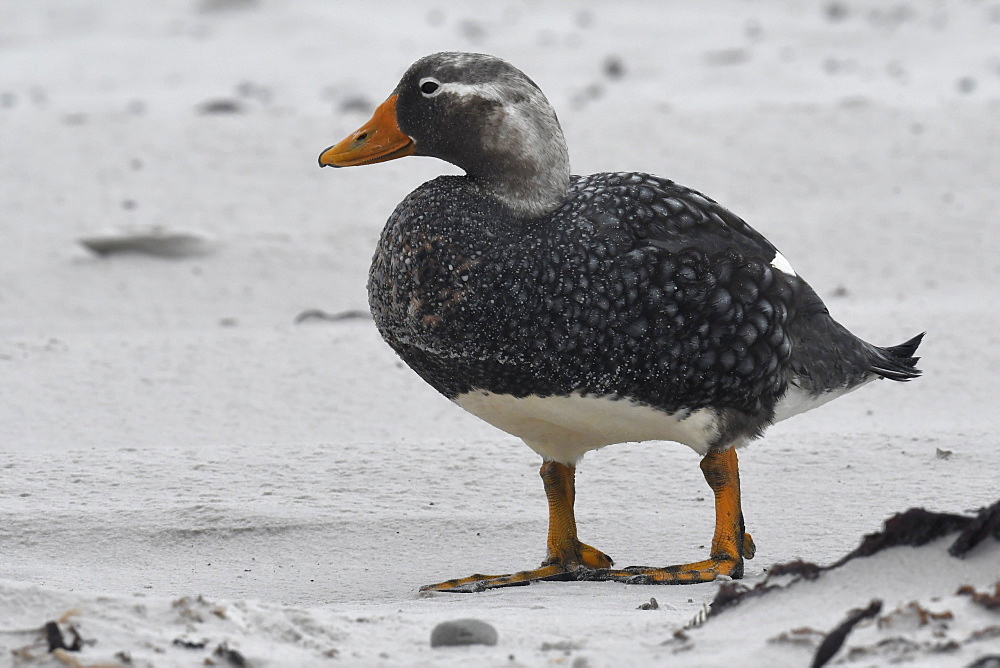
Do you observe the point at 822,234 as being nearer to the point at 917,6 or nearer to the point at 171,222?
the point at 171,222

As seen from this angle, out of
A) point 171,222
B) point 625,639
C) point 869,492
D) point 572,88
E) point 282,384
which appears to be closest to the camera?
point 625,639

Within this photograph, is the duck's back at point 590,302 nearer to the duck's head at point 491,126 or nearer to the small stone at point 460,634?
the duck's head at point 491,126

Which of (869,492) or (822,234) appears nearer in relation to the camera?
(869,492)

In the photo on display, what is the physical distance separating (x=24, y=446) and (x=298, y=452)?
3.64 ft

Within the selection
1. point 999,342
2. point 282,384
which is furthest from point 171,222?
point 999,342

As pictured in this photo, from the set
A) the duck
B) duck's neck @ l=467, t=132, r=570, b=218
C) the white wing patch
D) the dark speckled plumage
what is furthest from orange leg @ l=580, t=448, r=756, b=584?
duck's neck @ l=467, t=132, r=570, b=218

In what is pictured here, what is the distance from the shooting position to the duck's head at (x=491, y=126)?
431 centimetres

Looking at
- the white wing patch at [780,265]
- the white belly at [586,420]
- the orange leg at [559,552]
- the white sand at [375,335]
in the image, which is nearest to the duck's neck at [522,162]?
the white belly at [586,420]

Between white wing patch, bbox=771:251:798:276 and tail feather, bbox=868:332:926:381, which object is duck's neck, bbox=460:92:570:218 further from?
tail feather, bbox=868:332:926:381

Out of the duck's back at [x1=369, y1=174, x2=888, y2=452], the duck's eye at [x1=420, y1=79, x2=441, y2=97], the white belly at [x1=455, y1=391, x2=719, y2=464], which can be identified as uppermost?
the duck's eye at [x1=420, y1=79, x2=441, y2=97]

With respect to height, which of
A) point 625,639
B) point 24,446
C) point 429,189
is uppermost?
point 429,189

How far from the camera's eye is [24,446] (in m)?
5.62

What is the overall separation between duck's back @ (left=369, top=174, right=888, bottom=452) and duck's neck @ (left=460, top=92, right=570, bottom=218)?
0.05 m

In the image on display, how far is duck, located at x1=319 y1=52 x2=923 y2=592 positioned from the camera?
406cm
